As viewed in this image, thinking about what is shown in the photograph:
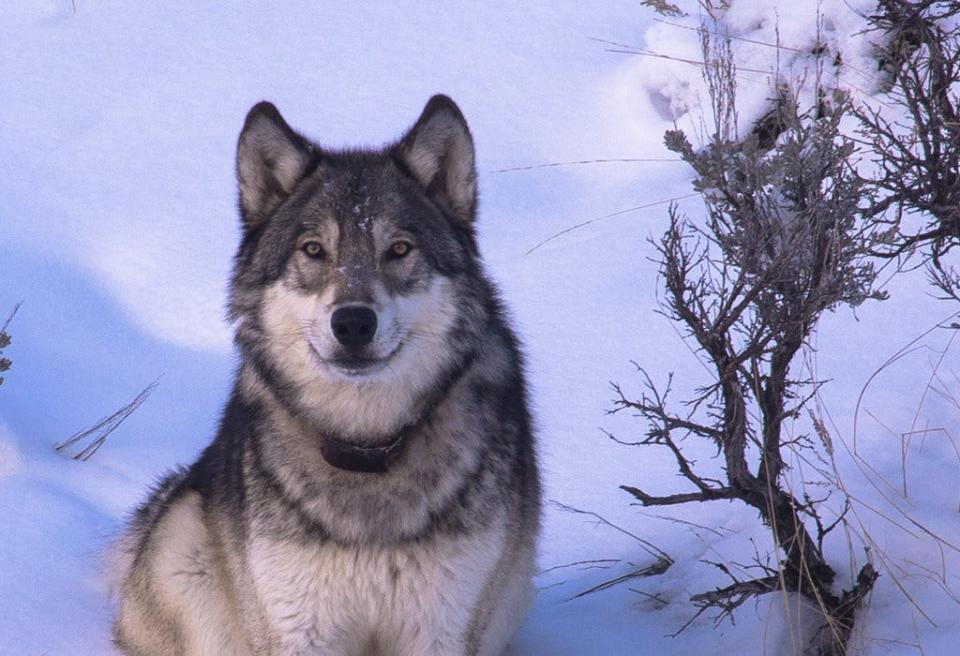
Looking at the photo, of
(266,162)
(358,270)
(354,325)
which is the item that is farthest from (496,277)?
(354,325)

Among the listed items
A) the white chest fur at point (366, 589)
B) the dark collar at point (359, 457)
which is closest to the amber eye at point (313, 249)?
the dark collar at point (359, 457)

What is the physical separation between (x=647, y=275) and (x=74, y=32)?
5059 mm

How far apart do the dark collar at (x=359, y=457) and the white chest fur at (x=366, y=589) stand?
0.24 meters

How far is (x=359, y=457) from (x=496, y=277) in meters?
2.37

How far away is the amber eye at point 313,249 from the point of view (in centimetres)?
324

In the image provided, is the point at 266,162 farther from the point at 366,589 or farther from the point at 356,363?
the point at 366,589

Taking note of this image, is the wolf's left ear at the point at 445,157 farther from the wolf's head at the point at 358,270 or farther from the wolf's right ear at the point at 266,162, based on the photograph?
the wolf's right ear at the point at 266,162

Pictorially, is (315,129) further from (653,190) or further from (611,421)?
(611,421)

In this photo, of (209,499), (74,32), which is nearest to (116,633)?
(209,499)

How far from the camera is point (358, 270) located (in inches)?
125

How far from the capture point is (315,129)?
8016 mm

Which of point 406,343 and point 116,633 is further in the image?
point 116,633

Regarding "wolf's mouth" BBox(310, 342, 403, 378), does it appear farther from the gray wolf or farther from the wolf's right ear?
the wolf's right ear

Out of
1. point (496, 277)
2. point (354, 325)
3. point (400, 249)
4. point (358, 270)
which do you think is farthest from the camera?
point (496, 277)
